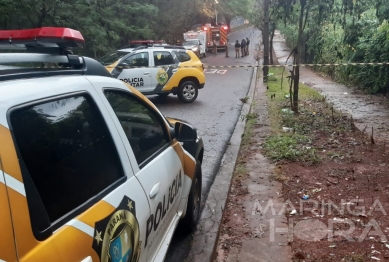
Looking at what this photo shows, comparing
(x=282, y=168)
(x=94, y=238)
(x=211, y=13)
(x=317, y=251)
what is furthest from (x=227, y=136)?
(x=211, y=13)

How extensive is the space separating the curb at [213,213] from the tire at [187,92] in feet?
19.3

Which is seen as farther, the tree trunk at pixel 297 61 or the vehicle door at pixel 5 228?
the tree trunk at pixel 297 61

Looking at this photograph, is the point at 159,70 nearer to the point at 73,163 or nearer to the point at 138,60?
the point at 138,60

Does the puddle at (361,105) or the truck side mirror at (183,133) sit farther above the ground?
the truck side mirror at (183,133)

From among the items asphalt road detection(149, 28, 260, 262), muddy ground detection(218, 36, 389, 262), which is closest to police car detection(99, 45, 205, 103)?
asphalt road detection(149, 28, 260, 262)

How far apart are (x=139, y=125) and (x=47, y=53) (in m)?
0.91

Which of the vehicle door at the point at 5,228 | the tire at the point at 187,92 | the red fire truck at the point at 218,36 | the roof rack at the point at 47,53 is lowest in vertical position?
the tire at the point at 187,92

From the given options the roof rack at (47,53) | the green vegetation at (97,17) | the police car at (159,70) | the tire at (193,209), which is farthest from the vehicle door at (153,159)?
the green vegetation at (97,17)

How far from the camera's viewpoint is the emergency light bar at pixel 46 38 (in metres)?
2.38

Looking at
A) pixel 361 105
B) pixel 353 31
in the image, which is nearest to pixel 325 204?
pixel 361 105

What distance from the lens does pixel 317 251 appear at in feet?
13.0

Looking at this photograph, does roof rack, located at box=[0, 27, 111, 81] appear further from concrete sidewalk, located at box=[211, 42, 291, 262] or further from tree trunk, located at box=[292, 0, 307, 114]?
tree trunk, located at box=[292, 0, 307, 114]

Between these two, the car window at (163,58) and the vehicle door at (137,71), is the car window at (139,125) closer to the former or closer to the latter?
the vehicle door at (137,71)

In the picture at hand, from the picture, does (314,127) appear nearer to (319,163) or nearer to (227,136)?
(227,136)
